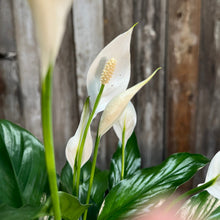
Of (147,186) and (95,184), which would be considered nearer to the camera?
(147,186)

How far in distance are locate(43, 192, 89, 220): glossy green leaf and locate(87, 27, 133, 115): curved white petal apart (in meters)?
0.12

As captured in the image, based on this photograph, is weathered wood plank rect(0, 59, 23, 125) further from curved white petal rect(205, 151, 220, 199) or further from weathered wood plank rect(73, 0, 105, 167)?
curved white petal rect(205, 151, 220, 199)

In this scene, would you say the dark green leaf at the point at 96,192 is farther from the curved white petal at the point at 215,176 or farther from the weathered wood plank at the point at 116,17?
the weathered wood plank at the point at 116,17

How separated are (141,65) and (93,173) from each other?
571mm

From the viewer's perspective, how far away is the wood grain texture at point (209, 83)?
2.96 ft

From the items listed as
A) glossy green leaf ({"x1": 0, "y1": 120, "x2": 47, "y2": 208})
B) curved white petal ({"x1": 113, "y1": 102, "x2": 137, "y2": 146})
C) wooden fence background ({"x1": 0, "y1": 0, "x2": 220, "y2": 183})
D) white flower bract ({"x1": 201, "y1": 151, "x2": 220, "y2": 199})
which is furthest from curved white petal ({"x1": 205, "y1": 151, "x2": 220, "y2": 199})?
wooden fence background ({"x1": 0, "y1": 0, "x2": 220, "y2": 183})

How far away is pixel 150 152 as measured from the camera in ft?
3.31

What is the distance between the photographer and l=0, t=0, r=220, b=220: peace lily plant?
0.31 meters

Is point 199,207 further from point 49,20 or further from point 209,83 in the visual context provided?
point 209,83

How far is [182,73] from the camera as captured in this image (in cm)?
93

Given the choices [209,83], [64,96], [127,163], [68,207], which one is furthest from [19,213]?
[209,83]

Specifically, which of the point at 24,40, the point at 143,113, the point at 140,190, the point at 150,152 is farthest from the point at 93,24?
the point at 140,190

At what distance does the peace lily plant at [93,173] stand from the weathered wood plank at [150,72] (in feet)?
1.43

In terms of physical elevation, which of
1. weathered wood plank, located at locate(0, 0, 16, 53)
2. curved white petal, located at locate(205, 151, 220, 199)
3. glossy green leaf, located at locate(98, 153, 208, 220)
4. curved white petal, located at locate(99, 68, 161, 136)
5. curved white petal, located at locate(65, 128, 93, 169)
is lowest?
glossy green leaf, located at locate(98, 153, 208, 220)
